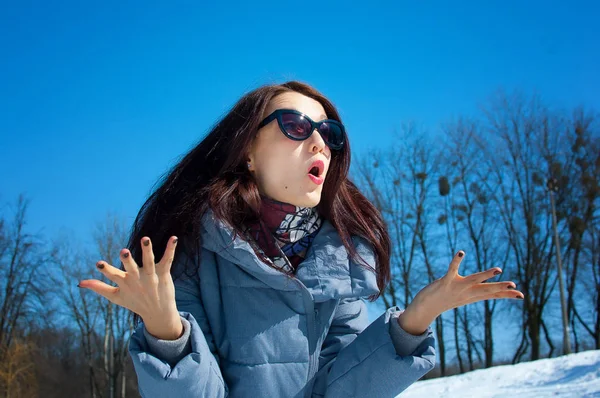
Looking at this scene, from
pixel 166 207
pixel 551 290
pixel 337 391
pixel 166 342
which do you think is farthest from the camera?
pixel 551 290

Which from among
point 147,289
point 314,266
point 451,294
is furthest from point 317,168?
point 147,289

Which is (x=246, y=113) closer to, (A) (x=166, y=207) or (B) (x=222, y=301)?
(A) (x=166, y=207)

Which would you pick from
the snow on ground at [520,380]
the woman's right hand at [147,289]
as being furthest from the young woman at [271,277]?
the snow on ground at [520,380]

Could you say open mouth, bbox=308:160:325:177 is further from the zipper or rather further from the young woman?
the zipper

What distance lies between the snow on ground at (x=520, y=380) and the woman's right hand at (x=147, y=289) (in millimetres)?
6495

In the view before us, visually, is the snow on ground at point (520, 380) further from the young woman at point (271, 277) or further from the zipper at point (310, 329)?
the zipper at point (310, 329)

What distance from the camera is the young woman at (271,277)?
1516 millimetres

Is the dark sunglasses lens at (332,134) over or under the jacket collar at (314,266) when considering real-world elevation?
over

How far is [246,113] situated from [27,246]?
61.4 feet

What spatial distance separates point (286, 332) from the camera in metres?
1.80

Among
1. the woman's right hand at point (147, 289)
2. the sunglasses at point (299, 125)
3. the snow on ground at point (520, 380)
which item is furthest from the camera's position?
the snow on ground at point (520, 380)

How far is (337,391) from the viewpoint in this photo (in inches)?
70.7

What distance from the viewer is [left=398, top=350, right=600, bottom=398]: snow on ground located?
7.66 metres

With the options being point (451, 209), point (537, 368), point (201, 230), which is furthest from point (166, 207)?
point (451, 209)
